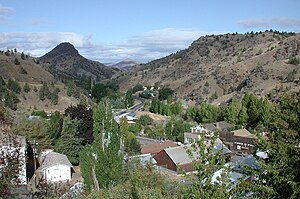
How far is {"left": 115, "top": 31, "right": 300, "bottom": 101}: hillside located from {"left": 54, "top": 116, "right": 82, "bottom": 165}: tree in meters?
39.1

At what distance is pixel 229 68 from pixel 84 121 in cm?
6222

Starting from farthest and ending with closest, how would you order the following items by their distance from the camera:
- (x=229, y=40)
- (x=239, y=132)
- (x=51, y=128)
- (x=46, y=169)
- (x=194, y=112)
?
(x=229, y=40)
(x=194, y=112)
(x=239, y=132)
(x=51, y=128)
(x=46, y=169)

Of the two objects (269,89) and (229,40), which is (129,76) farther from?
(269,89)

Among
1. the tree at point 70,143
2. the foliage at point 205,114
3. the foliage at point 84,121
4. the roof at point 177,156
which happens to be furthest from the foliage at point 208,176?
the foliage at point 205,114

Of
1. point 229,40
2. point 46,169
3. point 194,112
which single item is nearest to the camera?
point 46,169

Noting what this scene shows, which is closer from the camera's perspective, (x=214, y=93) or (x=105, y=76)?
(x=214, y=93)

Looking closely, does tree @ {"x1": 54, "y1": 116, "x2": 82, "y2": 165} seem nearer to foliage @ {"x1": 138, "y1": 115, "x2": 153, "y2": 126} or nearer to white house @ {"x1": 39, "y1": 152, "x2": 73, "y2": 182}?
white house @ {"x1": 39, "y1": 152, "x2": 73, "y2": 182}

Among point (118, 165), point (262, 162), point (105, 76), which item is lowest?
point (105, 76)

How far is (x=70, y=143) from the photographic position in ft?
99.6

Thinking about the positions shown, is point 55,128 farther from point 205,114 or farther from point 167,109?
point 167,109

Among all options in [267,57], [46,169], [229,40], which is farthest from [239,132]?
[229,40]

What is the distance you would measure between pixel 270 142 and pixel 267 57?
80.5 metres

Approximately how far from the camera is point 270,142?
8.47m

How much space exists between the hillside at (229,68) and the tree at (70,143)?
39.1 meters
